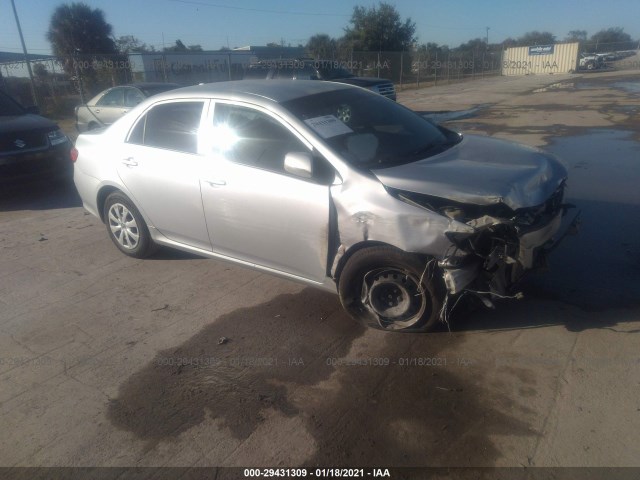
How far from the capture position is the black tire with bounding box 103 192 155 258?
16.5 feet

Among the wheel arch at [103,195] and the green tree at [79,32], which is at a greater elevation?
the green tree at [79,32]

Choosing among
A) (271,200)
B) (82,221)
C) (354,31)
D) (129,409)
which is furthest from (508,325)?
(354,31)

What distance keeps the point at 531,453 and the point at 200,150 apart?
128 inches

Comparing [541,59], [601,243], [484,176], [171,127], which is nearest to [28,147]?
[171,127]

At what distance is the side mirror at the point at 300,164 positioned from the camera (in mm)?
3518

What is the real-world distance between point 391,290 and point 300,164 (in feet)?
3.62

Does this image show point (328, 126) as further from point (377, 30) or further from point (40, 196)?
point (377, 30)

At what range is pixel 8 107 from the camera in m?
8.80

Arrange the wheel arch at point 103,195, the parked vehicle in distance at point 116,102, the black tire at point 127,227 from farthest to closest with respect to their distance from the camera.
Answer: the parked vehicle in distance at point 116,102 < the wheel arch at point 103,195 < the black tire at point 127,227

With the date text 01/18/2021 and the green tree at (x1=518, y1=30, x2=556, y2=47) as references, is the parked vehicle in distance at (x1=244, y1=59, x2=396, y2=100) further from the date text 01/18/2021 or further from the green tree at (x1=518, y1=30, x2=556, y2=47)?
the green tree at (x1=518, y1=30, x2=556, y2=47)

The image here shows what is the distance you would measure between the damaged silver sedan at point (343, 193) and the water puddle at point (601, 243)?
747 mm

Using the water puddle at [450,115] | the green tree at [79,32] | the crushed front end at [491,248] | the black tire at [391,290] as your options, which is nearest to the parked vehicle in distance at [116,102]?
the water puddle at [450,115]

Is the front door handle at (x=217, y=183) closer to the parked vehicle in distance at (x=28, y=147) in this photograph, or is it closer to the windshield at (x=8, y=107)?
Result: the parked vehicle in distance at (x=28, y=147)

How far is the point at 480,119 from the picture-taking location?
1442 centimetres
